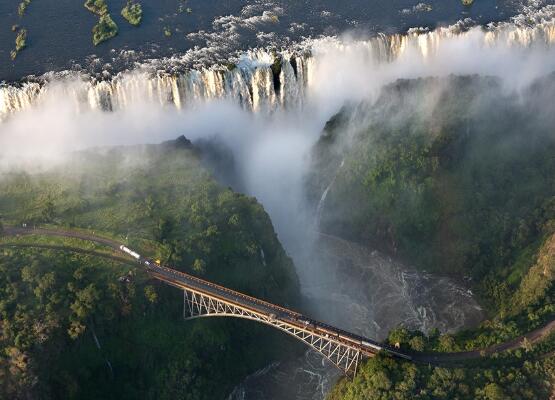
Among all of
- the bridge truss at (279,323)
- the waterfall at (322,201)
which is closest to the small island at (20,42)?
the waterfall at (322,201)

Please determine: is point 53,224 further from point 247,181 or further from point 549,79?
point 549,79

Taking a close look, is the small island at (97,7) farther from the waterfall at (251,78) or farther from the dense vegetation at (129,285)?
the dense vegetation at (129,285)

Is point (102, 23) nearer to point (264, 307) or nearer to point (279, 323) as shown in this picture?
point (264, 307)

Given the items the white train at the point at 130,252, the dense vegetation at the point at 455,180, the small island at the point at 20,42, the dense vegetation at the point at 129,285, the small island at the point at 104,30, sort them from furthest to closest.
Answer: the small island at the point at 104,30, the small island at the point at 20,42, the dense vegetation at the point at 455,180, the white train at the point at 130,252, the dense vegetation at the point at 129,285

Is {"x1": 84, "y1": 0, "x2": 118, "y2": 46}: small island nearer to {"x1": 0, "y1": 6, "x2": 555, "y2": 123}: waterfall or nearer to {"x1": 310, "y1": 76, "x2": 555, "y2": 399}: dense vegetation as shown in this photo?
{"x1": 0, "y1": 6, "x2": 555, "y2": 123}: waterfall

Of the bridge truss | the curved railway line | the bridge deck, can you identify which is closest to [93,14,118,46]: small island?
the curved railway line

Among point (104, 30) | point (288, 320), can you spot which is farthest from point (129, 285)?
point (104, 30)
